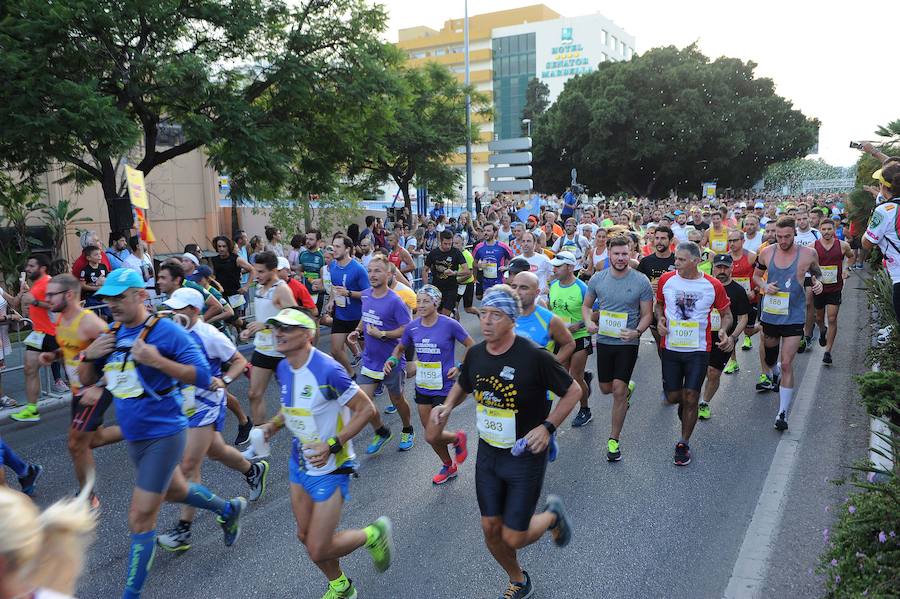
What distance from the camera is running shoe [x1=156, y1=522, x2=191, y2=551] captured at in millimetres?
4785

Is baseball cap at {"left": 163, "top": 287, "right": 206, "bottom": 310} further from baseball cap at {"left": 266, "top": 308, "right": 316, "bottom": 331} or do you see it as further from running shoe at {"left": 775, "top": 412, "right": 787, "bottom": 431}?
running shoe at {"left": 775, "top": 412, "right": 787, "bottom": 431}

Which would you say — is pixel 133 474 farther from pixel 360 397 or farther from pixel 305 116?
pixel 305 116

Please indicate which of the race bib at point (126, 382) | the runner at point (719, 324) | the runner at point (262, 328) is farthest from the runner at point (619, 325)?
the race bib at point (126, 382)

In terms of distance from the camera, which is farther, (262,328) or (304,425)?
(262,328)

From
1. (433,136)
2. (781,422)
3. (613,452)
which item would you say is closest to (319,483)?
(613,452)

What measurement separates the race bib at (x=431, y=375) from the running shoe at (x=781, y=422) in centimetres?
354

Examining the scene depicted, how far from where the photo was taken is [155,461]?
4.16m

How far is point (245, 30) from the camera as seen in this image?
13.6 metres

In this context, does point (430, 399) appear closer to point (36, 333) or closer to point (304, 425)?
point (304, 425)

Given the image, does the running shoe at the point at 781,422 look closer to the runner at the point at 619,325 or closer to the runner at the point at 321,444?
the runner at the point at 619,325

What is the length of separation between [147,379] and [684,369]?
4.54 metres

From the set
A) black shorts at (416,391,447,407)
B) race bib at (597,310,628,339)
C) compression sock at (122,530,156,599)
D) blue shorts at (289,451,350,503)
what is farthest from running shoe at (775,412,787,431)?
compression sock at (122,530,156,599)

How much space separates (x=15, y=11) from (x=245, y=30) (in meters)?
3.89

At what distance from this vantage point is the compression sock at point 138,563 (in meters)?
3.94
